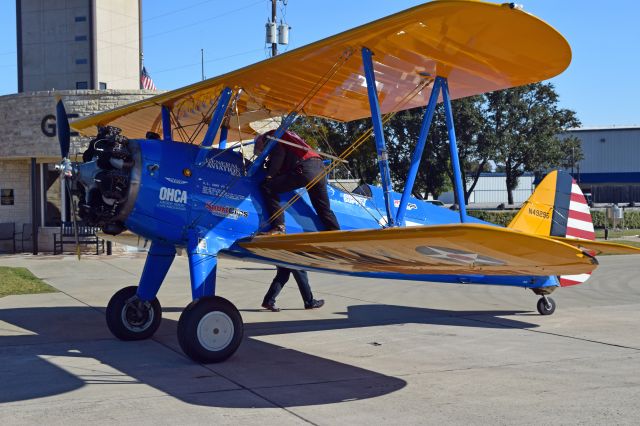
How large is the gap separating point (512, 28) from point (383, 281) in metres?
8.67

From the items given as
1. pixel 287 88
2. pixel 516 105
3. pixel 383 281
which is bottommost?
pixel 383 281

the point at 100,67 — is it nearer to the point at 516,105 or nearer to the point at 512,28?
the point at 516,105

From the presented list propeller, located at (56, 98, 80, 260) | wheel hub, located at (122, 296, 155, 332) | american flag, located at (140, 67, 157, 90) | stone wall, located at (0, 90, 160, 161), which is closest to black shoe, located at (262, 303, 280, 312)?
wheel hub, located at (122, 296, 155, 332)

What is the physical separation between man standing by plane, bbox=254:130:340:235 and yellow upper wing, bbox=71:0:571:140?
0.72 metres

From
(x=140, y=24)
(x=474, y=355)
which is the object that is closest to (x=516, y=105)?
(x=140, y=24)

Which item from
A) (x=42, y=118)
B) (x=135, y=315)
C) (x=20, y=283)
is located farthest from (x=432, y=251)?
(x=42, y=118)

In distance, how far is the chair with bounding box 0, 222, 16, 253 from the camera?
2141 centimetres

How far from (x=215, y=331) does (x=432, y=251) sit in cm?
229

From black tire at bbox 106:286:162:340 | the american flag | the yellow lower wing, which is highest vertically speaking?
the american flag

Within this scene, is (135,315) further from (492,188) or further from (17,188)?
(492,188)

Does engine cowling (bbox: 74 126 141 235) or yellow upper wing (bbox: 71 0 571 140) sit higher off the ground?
yellow upper wing (bbox: 71 0 571 140)

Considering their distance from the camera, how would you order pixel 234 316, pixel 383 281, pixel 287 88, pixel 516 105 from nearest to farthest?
pixel 234 316 < pixel 287 88 < pixel 383 281 < pixel 516 105

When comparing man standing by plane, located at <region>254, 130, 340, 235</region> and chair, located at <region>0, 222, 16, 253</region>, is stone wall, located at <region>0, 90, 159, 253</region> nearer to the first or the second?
chair, located at <region>0, 222, 16, 253</region>

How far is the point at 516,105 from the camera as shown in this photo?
46000mm
